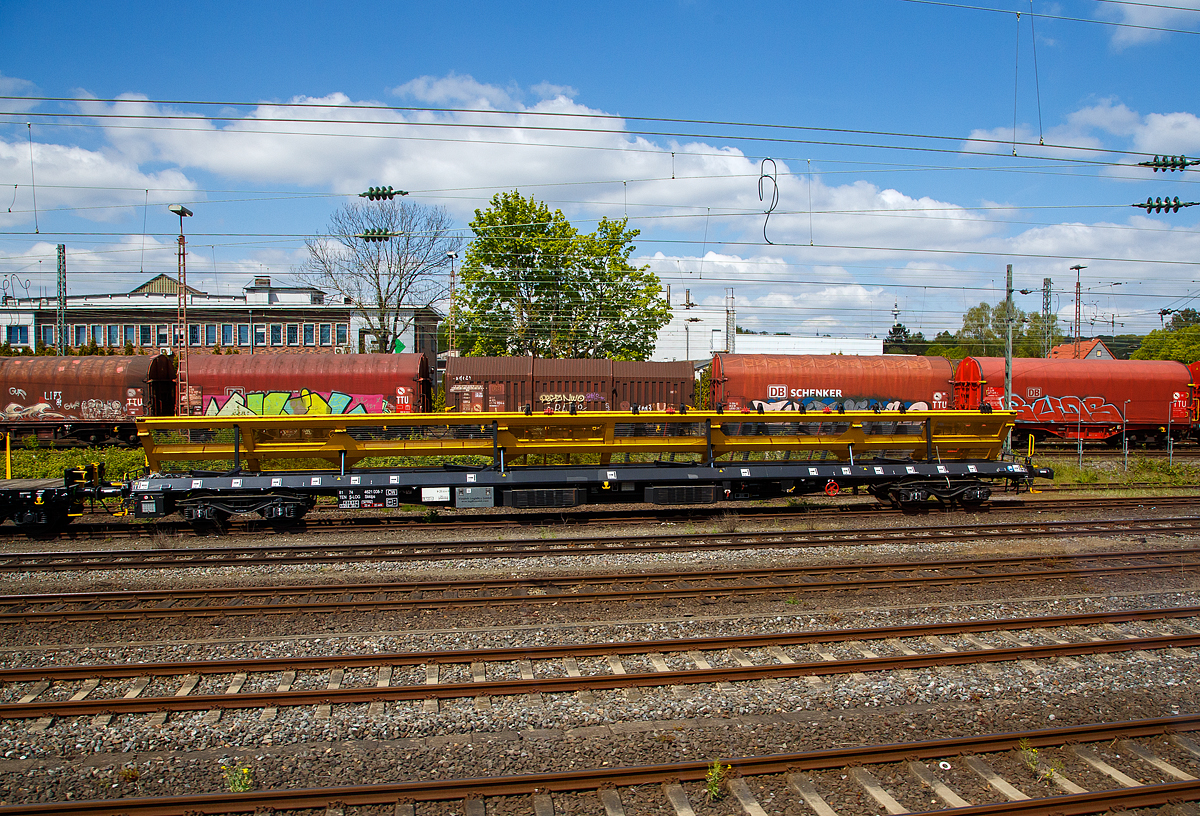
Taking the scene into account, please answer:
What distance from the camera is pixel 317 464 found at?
15211 mm

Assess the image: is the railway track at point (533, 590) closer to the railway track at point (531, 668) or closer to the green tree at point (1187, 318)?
the railway track at point (531, 668)

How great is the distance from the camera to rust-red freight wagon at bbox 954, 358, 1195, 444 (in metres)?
26.2

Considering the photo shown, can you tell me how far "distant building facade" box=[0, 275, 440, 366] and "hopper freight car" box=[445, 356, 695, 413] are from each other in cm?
2185

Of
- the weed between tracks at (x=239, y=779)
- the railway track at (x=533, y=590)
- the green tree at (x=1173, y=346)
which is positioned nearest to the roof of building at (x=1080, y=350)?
the green tree at (x=1173, y=346)

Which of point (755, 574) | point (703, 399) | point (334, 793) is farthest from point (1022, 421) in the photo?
point (334, 793)

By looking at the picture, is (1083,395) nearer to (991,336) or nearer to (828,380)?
(828,380)

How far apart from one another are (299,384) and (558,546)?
1684cm

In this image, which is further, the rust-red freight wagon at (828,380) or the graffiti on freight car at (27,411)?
the graffiti on freight car at (27,411)

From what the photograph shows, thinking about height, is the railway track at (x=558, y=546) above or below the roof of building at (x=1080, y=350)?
below

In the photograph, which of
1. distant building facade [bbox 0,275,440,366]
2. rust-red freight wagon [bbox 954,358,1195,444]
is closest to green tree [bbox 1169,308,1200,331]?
rust-red freight wagon [bbox 954,358,1195,444]

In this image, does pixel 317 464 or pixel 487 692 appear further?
pixel 317 464

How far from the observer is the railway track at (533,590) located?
8.27m

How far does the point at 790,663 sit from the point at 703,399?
22.8m

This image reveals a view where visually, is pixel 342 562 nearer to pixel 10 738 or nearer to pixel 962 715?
pixel 10 738
